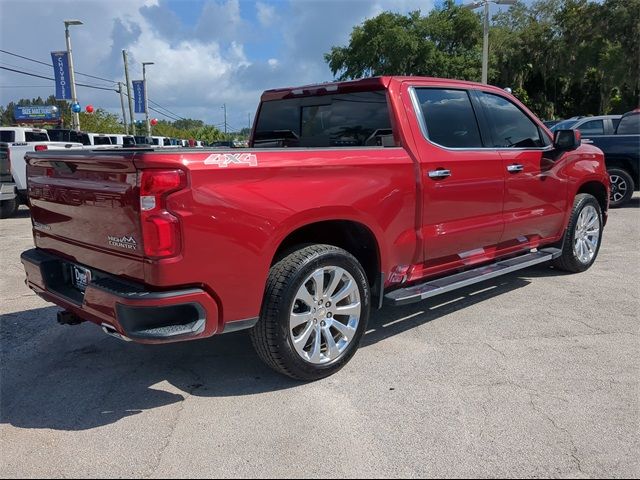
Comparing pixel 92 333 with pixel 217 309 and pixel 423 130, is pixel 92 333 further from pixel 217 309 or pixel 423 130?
pixel 423 130

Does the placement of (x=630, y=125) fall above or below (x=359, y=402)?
above

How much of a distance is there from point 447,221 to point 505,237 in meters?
0.97

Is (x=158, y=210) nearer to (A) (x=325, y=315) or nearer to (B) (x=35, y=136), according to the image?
(A) (x=325, y=315)

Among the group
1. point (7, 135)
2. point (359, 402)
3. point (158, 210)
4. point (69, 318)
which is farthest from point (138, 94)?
point (359, 402)

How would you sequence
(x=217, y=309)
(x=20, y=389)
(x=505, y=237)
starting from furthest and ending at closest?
(x=505, y=237)
(x=20, y=389)
(x=217, y=309)

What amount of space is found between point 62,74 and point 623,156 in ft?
89.3

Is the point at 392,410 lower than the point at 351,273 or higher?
lower

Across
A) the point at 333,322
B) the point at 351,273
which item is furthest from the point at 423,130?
the point at 333,322

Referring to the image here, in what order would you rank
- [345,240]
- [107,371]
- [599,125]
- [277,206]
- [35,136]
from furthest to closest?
[35,136], [599,125], [345,240], [107,371], [277,206]

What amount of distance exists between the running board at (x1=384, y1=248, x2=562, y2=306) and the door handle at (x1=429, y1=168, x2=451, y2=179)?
0.83m

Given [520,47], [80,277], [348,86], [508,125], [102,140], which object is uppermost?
[520,47]

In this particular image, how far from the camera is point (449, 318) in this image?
4.68 m

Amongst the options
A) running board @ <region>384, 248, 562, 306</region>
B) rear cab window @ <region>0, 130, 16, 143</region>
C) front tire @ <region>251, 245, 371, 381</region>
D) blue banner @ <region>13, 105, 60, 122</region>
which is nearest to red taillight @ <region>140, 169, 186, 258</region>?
front tire @ <region>251, 245, 371, 381</region>

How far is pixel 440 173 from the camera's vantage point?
4.06m
